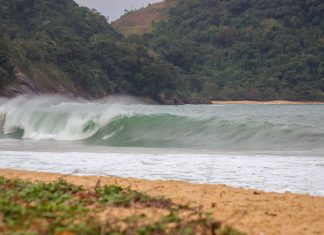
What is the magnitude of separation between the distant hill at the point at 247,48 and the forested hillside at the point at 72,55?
8117mm

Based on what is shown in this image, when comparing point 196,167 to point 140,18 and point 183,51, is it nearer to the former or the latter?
point 183,51

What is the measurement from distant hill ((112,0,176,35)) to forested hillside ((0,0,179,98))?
2635 inches

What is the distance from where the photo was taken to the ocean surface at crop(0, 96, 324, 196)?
32.4ft

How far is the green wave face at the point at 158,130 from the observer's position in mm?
17909

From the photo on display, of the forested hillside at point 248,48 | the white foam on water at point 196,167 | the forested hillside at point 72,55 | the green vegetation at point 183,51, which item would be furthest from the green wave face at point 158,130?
the forested hillside at point 248,48

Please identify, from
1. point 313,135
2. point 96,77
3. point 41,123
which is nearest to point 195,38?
point 96,77

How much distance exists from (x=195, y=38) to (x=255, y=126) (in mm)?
87857

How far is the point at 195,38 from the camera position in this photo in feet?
351

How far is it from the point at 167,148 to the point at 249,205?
9763mm

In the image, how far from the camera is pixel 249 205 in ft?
21.8

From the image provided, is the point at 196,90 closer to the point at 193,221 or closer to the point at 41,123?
the point at 41,123

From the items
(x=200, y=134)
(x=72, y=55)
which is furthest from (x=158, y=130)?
(x=72, y=55)

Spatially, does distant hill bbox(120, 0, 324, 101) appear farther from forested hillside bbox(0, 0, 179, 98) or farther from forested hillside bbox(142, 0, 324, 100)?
forested hillside bbox(0, 0, 179, 98)

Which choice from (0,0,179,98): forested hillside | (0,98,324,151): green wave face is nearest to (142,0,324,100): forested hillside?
(0,0,179,98): forested hillside
